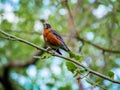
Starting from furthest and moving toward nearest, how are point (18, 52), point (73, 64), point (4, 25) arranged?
point (18, 52) → point (4, 25) → point (73, 64)

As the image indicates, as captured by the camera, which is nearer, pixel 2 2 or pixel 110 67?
pixel 110 67

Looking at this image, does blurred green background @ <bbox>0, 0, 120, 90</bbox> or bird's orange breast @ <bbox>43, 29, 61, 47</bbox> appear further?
blurred green background @ <bbox>0, 0, 120, 90</bbox>

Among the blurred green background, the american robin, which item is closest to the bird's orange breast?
the american robin

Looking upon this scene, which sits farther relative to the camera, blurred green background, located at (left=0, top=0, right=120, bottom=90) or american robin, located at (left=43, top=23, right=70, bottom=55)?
blurred green background, located at (left=0, top=0, right=120, bottom=90)

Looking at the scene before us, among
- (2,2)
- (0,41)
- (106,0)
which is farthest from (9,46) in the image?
(106,0)

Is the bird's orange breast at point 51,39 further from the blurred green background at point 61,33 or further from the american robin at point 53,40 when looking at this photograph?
the blurred green background at point 61,33

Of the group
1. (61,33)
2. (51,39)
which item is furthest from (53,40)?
(61,33)

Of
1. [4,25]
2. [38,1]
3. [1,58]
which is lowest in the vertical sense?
[1,58]

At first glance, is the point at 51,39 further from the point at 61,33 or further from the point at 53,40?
the point at 61,33

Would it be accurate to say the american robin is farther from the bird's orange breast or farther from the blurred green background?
the blurred green background

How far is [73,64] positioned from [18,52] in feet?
23.9

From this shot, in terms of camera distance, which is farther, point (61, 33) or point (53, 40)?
point (61, 33)

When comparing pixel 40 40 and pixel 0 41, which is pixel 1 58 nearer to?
pixel 0 41

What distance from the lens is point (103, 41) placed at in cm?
988
